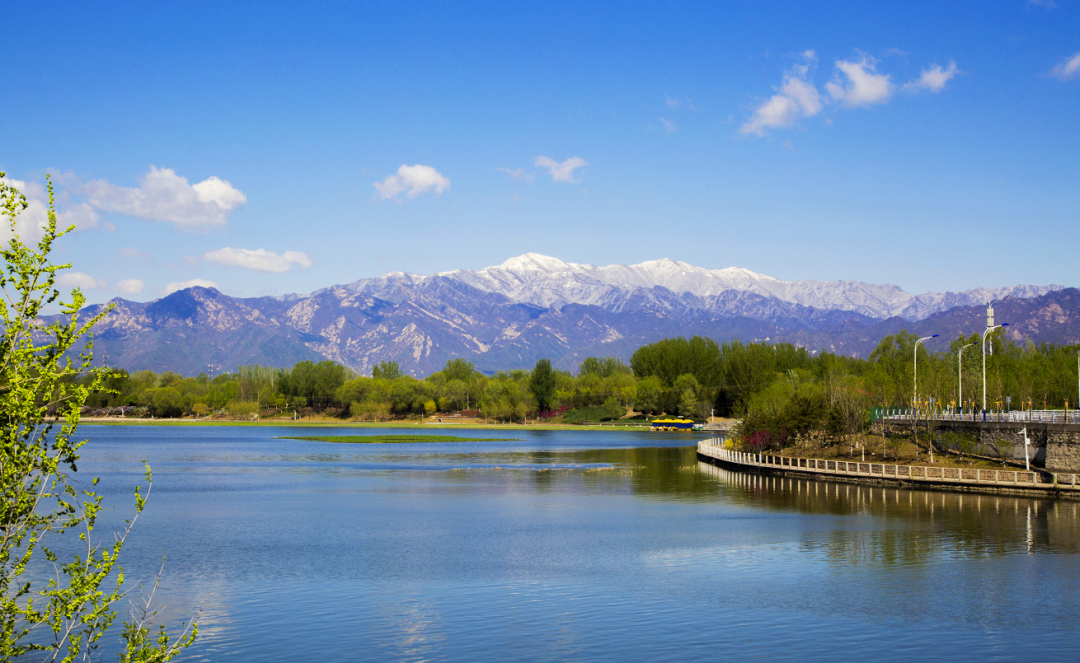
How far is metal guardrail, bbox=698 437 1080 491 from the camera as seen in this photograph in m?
59.6

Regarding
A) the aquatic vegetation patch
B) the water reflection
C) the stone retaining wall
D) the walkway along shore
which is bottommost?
the aquatic vegetation patch

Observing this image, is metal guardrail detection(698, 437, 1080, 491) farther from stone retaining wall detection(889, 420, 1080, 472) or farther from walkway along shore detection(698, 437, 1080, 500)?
stone retaining wall detection(889, 420, 1080, 472)

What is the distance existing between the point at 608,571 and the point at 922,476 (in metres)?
41.1

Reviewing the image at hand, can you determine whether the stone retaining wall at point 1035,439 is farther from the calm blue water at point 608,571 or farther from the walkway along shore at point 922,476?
the calm blue water at point 608,571

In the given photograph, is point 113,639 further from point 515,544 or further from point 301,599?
point 515,544

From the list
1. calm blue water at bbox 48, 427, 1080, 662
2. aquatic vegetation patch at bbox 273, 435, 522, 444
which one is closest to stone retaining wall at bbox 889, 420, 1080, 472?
calm blue water at bbox 48, 427, 1080, 662

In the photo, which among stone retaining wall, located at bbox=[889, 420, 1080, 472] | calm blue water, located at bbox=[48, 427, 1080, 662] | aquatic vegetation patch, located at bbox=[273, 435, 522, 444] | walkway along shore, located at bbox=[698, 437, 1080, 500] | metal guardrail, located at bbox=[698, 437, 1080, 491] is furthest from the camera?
aquatic vegetation patch, located at bbox=[273, 435, 522, 444]

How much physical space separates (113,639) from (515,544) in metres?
21.4

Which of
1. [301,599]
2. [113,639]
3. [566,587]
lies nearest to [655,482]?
[566,587]

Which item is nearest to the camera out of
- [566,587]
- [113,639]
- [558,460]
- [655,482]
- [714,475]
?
[113,639]

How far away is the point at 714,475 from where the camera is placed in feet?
274

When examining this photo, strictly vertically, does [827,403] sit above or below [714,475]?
above

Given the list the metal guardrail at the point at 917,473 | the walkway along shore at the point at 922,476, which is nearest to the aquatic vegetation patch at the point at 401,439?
the metal guardrail at the point at 917,473

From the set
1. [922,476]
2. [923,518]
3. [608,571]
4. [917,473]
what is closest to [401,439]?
[917,473]
